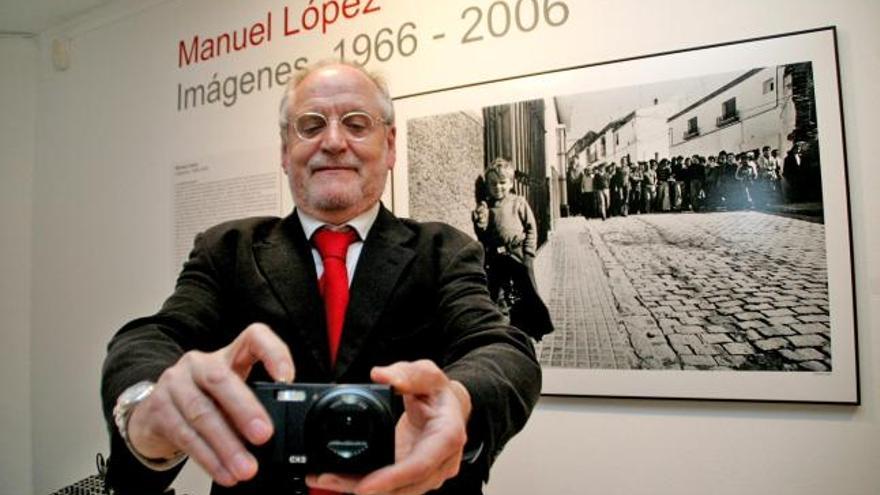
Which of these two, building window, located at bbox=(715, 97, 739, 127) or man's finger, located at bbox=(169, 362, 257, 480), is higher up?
building window, located at bbox=(715, 97, 739, 127)

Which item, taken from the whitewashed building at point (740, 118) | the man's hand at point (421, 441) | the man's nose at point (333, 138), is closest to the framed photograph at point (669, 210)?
the whitewashed building at point (740, 118)

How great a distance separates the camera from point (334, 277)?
94cm

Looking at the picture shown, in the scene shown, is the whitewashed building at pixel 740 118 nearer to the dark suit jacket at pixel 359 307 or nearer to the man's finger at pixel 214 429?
the dark suit jacket at pixel 359 307

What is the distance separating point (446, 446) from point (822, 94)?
4.13 ft

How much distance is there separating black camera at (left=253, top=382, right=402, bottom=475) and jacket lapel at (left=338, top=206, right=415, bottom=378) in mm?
340

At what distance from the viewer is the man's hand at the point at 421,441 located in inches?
18.8

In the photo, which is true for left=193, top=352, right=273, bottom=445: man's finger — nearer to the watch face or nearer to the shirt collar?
the watch face

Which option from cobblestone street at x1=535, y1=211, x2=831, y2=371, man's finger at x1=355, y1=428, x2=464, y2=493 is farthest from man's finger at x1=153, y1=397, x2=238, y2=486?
cobblestone street at x1=535, y1=211, x2=831, y2=371

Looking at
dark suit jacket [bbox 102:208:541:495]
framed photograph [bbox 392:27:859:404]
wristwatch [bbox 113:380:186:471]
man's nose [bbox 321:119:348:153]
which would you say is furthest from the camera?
framed photograph [bbox 392:27:859:404]

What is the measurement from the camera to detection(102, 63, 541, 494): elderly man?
50cm

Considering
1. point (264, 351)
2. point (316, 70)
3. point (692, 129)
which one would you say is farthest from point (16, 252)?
point (692, 129)

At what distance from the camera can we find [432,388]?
527 mm

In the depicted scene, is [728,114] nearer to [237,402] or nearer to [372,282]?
[372,282]

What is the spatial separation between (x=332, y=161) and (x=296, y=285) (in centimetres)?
24
